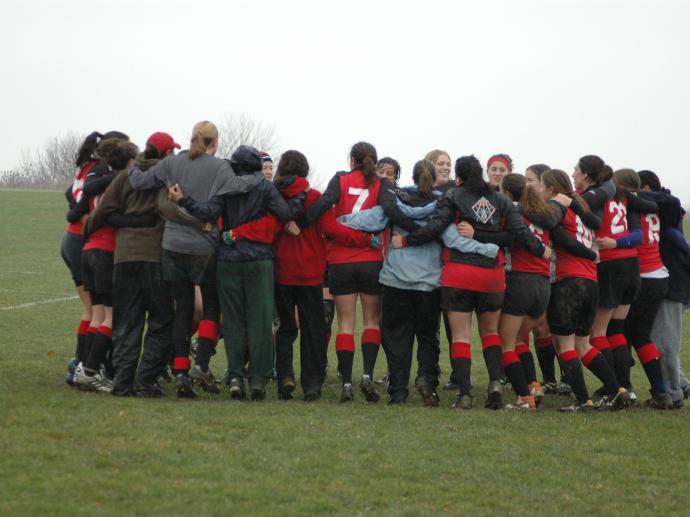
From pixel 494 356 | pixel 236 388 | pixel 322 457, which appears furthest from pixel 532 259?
pixel 322 457

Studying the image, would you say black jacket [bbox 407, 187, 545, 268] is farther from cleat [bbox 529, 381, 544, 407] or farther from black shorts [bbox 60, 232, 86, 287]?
black shorts [bbox 60, 232, 86, 287]

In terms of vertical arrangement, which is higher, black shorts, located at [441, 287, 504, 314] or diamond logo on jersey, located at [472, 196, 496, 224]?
diamond logo on jersey, located at [472, 196, 496, 224]

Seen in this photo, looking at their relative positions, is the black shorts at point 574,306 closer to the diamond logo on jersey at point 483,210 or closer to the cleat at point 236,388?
the diamond logo on jersey at point 483,210

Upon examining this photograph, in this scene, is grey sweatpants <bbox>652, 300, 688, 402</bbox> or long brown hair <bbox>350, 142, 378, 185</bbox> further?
grey sweatpants <bbox>652, 300, 688, 402</bbox>

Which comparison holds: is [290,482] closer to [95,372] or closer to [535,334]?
[95,372]

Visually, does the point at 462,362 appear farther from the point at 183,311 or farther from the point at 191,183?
the point at 191,183

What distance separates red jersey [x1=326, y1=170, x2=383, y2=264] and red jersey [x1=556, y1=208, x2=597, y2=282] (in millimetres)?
1479

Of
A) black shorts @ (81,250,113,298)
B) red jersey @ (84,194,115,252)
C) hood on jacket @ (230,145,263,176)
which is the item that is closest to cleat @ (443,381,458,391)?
hood on jacket @ (230,145,263,176)

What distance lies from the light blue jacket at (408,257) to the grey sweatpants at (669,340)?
7.31ft

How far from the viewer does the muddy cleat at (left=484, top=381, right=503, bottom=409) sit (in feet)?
28.2

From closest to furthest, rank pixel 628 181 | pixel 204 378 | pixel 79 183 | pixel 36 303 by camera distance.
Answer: pixel 204 378
pixel 79 183
pixel 628 181
pixel 36 303

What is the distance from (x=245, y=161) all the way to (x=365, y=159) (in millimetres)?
999

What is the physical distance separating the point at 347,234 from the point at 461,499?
320 centimetres

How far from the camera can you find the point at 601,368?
877 cm
